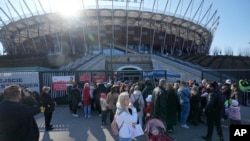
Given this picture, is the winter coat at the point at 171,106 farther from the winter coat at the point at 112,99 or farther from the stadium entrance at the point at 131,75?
the stadium entrance at the point at 131,75

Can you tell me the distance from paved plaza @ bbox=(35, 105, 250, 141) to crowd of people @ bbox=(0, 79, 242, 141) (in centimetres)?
35

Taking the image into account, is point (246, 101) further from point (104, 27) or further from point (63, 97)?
point (104, 27)

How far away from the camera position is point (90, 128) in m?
9.65

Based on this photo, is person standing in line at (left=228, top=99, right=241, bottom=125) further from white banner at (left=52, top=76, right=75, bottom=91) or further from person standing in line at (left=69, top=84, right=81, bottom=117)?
white banner at (left=52, top=76, right=75, bottom=91)

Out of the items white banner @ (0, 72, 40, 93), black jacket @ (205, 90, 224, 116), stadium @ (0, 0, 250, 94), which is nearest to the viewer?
black jacket @ (205, 90, 224, 116)

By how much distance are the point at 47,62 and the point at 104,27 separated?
1654 cm

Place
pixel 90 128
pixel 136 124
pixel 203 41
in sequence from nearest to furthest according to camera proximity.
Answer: pixel 136 124, pixel 90 128, pixel 203 41

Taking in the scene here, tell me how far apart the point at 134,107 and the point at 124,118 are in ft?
4.95

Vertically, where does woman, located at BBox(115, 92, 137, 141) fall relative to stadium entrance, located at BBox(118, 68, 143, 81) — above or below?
below

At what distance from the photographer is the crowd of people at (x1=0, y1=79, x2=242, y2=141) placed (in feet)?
12.9

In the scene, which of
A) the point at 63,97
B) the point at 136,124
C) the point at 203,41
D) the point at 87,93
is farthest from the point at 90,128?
the point at 203,41

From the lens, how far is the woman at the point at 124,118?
5.24 m

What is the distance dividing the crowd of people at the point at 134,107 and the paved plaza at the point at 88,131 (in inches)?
13.8

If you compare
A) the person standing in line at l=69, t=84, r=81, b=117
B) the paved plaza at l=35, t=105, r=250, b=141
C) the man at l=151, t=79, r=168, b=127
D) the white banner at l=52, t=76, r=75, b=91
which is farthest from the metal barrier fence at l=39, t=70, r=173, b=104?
the man at l=151, t=79, r=168, b=127
